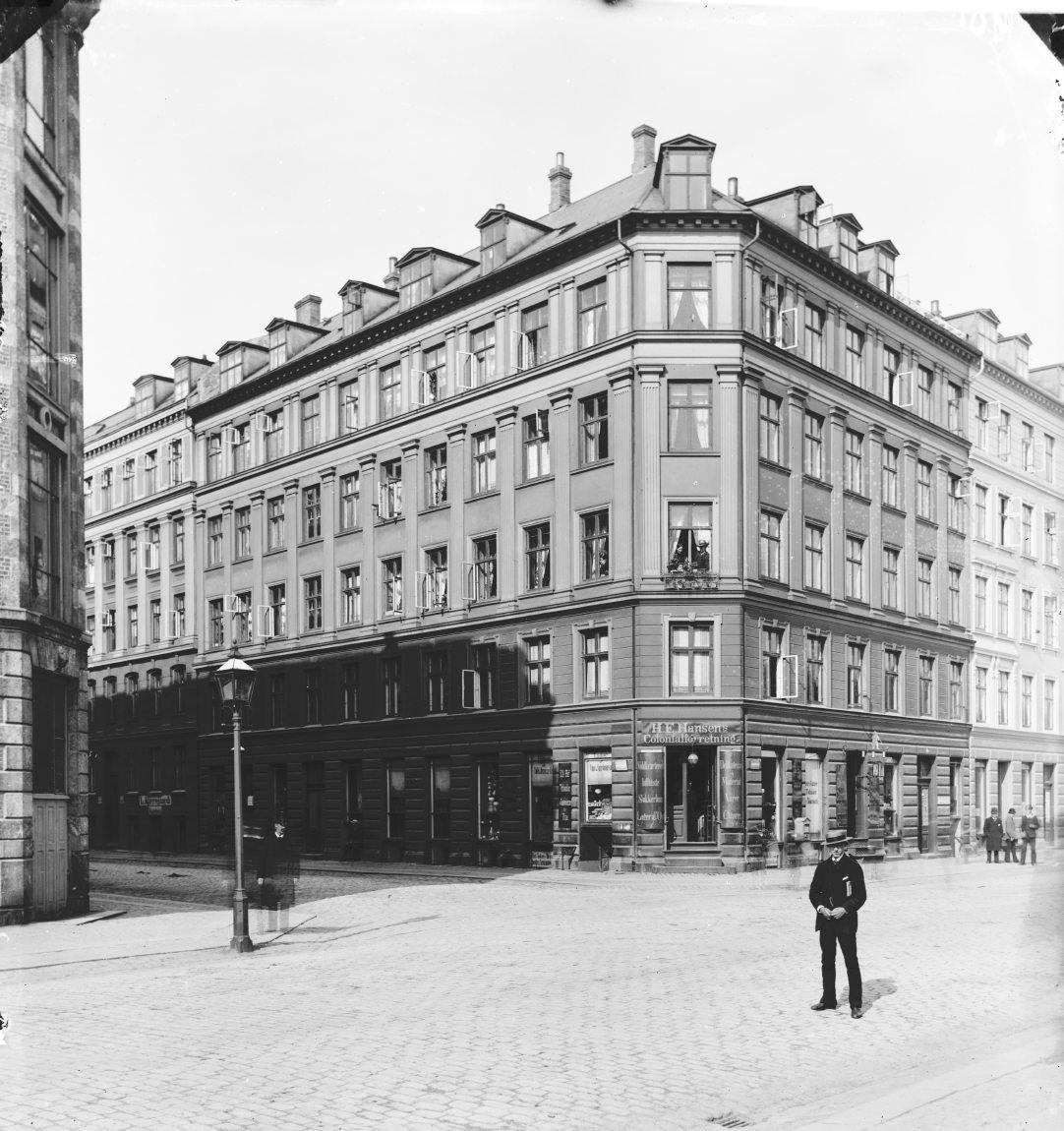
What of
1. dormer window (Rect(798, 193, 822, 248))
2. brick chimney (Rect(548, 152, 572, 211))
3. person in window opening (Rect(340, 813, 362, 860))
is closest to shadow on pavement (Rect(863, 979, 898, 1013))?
dormer window (Rect(798, 193, 822, 248))

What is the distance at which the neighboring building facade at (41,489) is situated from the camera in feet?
72.6

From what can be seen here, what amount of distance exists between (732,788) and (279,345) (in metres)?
27.0

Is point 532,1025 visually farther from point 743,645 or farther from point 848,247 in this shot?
point 848,247

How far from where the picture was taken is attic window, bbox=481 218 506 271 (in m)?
42.4

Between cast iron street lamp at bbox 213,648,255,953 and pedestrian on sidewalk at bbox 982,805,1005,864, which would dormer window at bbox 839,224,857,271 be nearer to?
pedestrian on sidewalk at bbox 982,805,1005,864

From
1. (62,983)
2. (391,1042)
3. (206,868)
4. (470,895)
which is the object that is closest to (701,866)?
(470,895)

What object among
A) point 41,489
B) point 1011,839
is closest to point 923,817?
point 1011,839

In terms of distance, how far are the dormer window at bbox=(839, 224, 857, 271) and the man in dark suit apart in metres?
32.6

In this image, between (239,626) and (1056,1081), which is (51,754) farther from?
(239,626)

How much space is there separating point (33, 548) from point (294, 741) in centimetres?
2771

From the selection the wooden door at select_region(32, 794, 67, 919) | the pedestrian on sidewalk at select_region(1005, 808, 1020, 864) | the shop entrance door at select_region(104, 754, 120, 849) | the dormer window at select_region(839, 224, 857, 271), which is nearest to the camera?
the wooden door at select_region(32, 794, 67, 919)

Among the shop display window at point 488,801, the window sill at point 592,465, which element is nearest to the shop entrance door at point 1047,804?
the shop display window at point 488,801

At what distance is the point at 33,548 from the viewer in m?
23.5

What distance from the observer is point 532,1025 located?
12.7 metres
